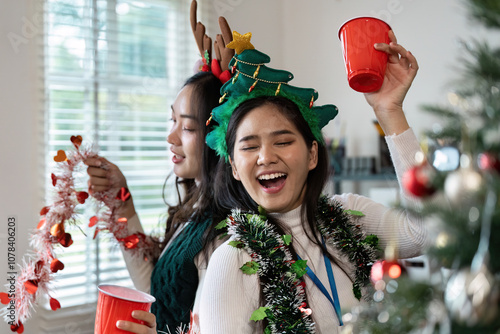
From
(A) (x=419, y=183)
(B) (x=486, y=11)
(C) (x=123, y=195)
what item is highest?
(B) (x=486, y=11)

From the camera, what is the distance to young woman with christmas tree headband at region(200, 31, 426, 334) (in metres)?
1.01

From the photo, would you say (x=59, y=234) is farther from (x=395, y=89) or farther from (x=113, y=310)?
(x=395, y=89)

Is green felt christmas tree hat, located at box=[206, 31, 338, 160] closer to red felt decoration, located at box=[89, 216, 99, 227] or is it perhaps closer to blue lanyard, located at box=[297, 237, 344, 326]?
blue lanyard, located at box=[297, 237, 344, 326]

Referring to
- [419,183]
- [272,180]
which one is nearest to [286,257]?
[272,180]

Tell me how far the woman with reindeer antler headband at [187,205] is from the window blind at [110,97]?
62 cm

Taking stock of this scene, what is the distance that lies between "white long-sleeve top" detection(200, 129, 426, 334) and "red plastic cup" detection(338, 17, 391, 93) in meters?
0.18

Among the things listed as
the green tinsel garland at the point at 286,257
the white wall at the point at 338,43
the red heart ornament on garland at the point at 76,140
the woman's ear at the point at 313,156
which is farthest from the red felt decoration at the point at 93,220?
the white wall at the point at 338,43

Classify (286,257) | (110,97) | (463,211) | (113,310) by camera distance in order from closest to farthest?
(463,211)
(113,310)
(286,257)
(110,97)

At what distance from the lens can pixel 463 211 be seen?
369 millimetres

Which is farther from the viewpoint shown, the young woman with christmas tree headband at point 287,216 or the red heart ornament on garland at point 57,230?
the red heart ornament on garland at point 57,230

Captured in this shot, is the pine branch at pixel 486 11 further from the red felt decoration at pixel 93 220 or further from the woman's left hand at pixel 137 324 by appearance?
the red felt decoration at pixel 93 220

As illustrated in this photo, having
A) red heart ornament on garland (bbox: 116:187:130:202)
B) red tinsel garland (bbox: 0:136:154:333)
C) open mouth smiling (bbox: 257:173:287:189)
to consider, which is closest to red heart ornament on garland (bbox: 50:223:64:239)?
red tinsel garland (bbox: 0:136:154:333)

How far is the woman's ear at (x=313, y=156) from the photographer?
1.25 meters

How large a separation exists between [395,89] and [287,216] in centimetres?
41
